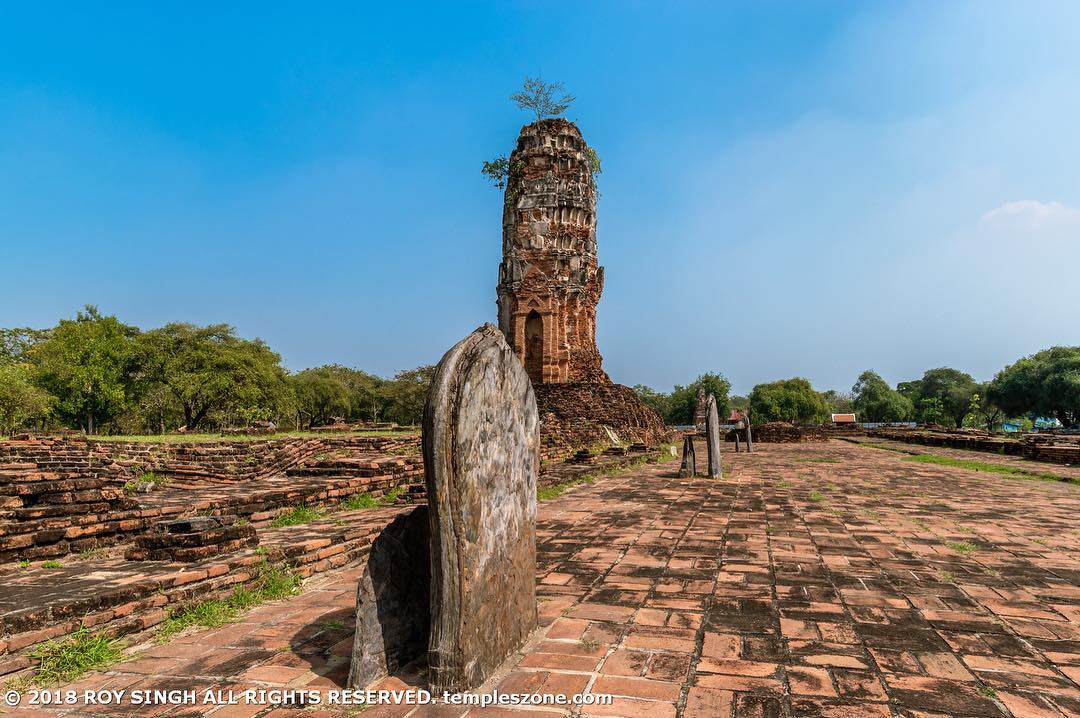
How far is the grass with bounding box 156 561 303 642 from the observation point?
3100mm

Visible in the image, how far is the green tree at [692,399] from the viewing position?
55.6 meters

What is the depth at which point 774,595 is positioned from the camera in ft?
11.0

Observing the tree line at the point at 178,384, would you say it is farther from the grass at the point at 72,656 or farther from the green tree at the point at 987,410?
the grass at the point at 72,656

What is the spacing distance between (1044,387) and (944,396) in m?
20.8

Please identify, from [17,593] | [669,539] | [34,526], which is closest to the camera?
[17,593]

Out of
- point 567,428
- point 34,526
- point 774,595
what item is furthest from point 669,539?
point 567,428

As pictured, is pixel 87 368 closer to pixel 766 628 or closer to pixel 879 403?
pixel 766 628

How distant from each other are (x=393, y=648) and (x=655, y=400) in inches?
2905

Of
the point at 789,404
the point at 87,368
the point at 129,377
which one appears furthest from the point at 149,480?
the point at 789,404

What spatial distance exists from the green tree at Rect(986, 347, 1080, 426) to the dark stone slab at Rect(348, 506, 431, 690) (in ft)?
155

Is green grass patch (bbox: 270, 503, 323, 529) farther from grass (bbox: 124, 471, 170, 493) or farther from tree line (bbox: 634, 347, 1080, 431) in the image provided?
tree line (bbox: 634, 347, 1080, 431)

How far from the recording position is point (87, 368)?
1019 inches

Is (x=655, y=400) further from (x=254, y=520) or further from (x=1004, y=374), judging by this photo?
(x=254, y=520)

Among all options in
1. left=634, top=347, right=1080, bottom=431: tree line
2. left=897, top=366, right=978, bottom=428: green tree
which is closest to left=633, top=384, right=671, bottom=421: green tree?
left=634, top=347, right=1080, bottom=431: tree line
